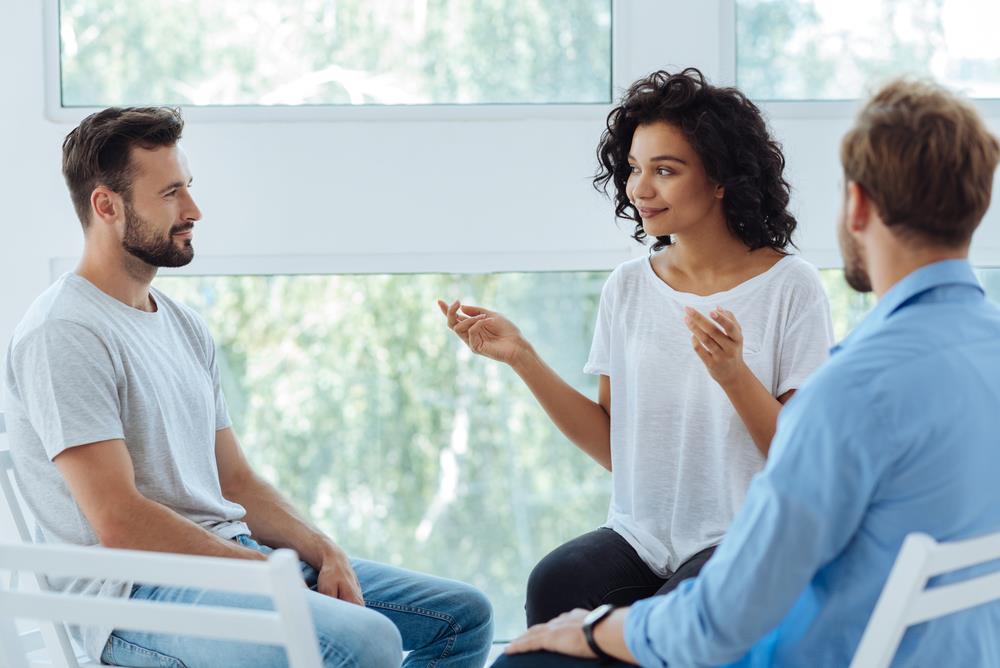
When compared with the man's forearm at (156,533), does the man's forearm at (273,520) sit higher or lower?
lower

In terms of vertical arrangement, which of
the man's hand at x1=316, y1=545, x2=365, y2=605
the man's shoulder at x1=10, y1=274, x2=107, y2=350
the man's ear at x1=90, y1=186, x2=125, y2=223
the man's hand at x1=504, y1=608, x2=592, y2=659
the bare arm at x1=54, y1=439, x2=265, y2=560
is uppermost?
the man's ear at x1=90, y1=186, x2=125, y2=223

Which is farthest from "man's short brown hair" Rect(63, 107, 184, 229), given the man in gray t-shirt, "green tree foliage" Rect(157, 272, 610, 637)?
"green tree foliage" Rect(157, 272, 610, 637)

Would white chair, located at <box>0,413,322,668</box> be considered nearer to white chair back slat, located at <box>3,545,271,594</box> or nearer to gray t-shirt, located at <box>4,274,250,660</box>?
white chair back slat, located at <box>3,545,271,594</box>

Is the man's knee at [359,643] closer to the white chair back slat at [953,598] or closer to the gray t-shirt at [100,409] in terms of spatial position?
the gray t-shirt at [100,409]

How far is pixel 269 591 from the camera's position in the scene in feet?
3.18

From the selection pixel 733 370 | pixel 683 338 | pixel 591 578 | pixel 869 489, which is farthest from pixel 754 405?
pixel 869 489

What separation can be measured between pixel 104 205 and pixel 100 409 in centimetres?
36

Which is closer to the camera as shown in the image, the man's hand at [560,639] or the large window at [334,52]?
the man's hand at [560,639]

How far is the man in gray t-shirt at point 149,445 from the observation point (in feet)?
4.84

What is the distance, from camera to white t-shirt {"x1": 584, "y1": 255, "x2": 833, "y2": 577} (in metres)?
1.67

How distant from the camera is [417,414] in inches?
90.6

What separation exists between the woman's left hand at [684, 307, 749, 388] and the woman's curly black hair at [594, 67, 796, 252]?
29 cm

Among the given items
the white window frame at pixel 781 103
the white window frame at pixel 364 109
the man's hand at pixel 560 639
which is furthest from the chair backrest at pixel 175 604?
the white window frame at pixel 781 103

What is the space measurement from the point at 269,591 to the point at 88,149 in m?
0.98
